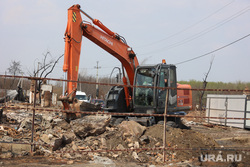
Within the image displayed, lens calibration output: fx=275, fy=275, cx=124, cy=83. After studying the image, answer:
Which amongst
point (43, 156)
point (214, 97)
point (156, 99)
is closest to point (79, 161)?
point (43, 156)

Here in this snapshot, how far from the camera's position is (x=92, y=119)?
8242 millimetres

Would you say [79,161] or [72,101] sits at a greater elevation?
[72,101]

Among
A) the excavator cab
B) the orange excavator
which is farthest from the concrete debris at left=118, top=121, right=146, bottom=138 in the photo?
the excavator cab

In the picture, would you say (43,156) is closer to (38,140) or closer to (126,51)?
(38,140)

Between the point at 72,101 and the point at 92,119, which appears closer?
the point at 92,119

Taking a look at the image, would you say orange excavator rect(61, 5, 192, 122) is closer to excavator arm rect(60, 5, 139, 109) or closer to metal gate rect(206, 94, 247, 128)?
excavator arm rect(60, 5, 139, 109)

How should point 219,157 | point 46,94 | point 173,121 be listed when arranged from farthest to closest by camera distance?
point 46,94 < point 173,121 < point 219,157

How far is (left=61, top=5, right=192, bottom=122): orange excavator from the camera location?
31.1 ft

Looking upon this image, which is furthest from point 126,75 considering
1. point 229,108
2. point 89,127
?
point 229,108

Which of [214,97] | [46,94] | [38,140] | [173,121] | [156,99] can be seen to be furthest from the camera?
[214,97]

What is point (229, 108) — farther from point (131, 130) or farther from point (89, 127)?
point (89, 127)

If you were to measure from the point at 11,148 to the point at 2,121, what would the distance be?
15.8 ft

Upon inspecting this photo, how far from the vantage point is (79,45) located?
9.83 m

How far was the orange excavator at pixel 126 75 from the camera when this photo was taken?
9469mm
